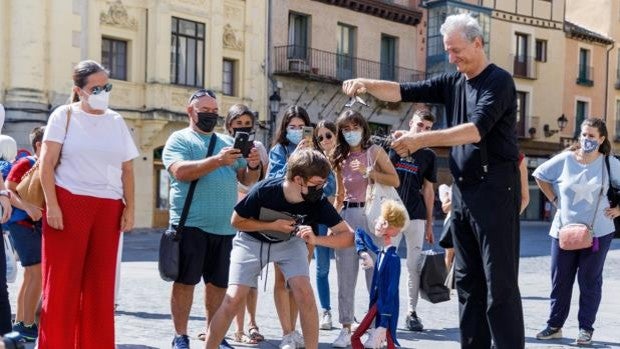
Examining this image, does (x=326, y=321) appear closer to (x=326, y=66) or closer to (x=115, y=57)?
(x=115, y=57)

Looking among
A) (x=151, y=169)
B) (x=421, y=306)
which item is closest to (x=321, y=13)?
(x=151, y=169)

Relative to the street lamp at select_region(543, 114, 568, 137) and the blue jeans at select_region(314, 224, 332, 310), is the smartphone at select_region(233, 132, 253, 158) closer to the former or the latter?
the blue jeans at select_region(314, 224, 332, 310)

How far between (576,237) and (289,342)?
9.23ft

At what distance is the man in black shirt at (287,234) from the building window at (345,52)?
28.8 m

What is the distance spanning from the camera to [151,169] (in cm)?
2884

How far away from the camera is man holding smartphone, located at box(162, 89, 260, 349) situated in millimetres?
6652

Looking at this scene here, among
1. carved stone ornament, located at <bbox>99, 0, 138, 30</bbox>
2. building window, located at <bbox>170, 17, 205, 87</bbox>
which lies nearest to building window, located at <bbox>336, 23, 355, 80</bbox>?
building window, located at <bbox>170, 17, 205, 87</bbox>

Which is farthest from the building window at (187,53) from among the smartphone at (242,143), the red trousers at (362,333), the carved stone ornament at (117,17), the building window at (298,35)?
the red trousers at (362,333)

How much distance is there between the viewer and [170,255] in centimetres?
656

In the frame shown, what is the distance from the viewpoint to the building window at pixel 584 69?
4720cm

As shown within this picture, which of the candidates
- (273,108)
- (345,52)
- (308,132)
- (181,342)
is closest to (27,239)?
(181,342)

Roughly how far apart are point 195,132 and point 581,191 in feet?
11.9

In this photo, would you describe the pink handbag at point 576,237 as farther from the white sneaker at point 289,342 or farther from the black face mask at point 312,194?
the black face mask at point 312,194

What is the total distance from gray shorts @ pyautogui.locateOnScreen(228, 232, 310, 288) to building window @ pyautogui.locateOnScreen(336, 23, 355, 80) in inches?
1133
